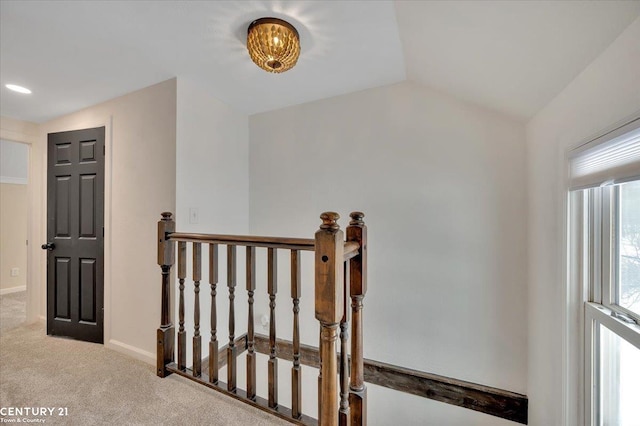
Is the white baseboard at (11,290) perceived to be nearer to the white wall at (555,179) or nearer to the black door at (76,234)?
the black door at (76,234)

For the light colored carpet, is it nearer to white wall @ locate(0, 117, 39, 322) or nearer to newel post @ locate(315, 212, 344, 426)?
newel post @ locate(315, 212, 344, 426)

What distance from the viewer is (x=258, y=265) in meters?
2.86

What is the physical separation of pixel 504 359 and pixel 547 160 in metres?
1.40

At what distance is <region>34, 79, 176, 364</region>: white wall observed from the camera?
6.89 feet

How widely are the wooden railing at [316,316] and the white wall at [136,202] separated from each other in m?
0.48

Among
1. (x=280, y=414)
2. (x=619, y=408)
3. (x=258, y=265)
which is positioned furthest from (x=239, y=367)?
(x=619, y=408)

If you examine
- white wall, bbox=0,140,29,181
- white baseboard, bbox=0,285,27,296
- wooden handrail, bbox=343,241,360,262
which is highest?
white wall, bbox=0,140,29,181

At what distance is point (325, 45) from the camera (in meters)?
1.75

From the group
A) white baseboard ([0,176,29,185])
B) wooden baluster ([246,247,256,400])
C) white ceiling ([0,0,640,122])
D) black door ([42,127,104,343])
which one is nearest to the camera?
white ceiling ([0,0,640,122])

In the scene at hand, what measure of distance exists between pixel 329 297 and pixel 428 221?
142 cm

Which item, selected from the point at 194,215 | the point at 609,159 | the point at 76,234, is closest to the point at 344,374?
the point at 609,159

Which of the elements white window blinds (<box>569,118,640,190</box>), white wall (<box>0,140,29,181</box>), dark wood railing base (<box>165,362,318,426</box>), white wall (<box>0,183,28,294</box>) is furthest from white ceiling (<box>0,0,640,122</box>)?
white wall (<box>0,183,28,294</box>)

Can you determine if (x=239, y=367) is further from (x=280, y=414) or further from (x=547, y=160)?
(x=547, y=160)

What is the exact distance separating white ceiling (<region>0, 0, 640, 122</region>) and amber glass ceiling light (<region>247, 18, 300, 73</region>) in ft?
0.14
